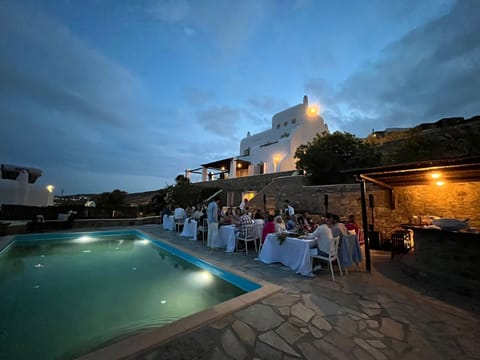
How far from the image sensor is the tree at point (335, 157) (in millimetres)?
10828

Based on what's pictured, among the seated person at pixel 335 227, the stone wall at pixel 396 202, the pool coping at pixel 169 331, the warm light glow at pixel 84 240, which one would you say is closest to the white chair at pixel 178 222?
the warm light glow at pixel 84 240

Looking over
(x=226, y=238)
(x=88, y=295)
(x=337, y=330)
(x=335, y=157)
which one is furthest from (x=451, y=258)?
(x=335, y=157)

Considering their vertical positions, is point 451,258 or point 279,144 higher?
point 279,144

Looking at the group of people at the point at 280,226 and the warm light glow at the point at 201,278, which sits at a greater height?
the group of people at the point at 280,226

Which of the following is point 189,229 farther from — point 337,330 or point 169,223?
point 337,330

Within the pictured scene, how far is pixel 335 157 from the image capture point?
1109 centimetres

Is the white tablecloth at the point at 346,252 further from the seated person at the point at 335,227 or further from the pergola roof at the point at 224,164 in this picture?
the pergola roof at the point at 224,164

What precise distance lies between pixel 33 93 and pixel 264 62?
55.2ft

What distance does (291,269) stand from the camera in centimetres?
400

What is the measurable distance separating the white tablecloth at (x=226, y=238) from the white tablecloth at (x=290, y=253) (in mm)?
1271

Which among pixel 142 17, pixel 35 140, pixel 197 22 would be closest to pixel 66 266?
pixel 142 17

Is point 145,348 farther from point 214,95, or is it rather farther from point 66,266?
point 214,95

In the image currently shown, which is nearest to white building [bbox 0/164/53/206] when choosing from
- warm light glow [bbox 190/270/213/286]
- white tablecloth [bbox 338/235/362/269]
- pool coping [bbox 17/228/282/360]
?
warm light glow [bbox 190/270/213/286]

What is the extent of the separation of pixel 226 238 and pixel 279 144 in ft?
45.2
